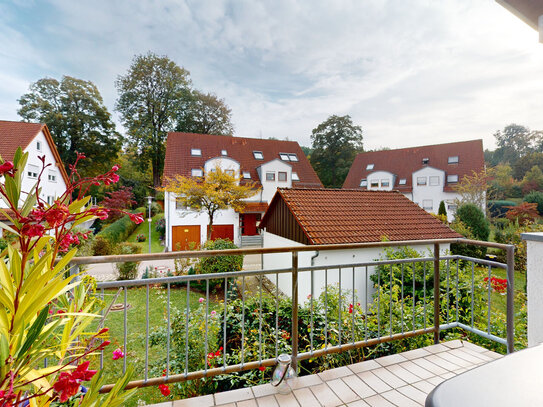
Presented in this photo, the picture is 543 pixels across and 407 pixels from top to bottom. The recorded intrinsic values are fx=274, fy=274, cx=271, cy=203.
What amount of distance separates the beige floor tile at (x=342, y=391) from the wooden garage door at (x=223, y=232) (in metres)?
13.7

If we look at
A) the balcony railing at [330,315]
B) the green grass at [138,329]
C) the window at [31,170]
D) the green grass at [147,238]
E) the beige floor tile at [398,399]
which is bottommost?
the green grass at [138,329]

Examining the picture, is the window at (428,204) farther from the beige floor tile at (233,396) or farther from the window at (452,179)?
the beige floor tile at (233,396)

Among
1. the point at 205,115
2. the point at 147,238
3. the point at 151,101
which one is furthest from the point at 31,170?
the point at 205,115

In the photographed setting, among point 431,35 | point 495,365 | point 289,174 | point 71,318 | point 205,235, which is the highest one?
point 431,35

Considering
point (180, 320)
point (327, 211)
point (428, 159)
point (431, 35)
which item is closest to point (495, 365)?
point (180, 320)

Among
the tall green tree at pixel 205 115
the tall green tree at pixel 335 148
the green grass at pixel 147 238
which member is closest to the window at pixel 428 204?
the tall green tree at pixel 335 148

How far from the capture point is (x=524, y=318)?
3.13 metres

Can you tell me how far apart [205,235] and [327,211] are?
904 centimetres

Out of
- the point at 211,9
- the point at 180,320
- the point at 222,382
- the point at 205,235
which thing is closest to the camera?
the point at 222,382

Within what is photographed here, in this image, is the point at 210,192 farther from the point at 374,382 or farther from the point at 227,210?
the point at 374,382

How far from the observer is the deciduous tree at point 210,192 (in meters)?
12.5

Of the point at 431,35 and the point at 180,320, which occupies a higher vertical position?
the point at 431,35

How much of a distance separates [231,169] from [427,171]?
14.1m

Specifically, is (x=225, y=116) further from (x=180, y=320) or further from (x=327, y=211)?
(x=180, y=320)
